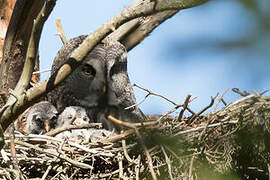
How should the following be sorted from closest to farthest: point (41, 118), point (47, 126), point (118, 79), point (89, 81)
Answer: point (47, 126) → point (41, 118) → point (89, 81) → point (118, 79)

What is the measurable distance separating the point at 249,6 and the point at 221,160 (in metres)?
1.26

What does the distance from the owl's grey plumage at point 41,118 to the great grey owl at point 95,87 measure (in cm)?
10

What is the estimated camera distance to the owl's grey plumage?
95.0 inches

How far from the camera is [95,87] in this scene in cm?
274

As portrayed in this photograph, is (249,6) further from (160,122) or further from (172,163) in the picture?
(160,122)

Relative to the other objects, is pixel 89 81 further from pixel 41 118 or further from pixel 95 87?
pixel 41 118

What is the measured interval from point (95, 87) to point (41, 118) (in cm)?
45

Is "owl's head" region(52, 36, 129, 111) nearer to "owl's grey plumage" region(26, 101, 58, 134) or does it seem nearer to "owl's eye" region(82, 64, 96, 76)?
"owl's eye" region(82, 64, 96, 76)

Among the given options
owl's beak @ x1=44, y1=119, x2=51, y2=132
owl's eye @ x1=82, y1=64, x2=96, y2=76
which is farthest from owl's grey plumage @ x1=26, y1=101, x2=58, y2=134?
owl's eye @ x1=82, y1=64, x2=96, y2=76

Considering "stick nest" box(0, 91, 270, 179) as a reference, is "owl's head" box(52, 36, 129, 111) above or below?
above

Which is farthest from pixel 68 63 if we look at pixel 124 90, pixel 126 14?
pixel 124 90

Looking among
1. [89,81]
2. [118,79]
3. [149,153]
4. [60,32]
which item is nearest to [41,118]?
[89,81]

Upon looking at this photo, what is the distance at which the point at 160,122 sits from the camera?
1.73 metres

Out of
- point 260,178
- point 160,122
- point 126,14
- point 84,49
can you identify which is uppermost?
point 126,14
